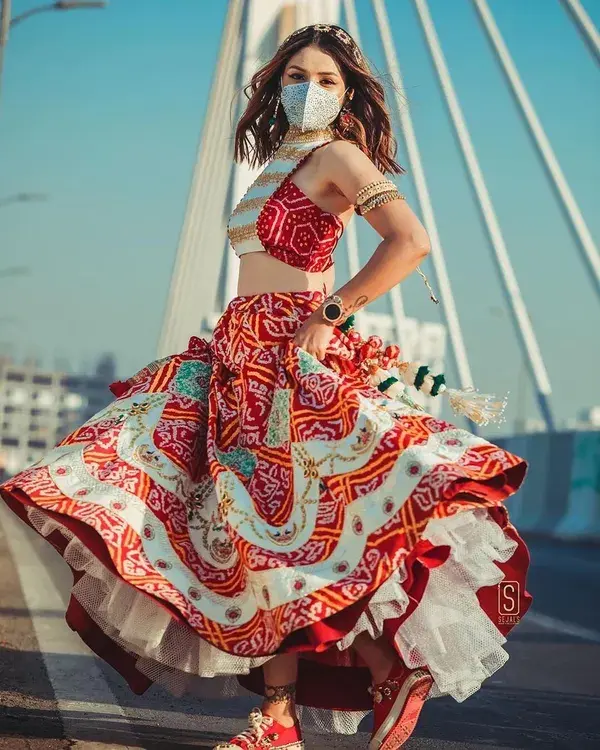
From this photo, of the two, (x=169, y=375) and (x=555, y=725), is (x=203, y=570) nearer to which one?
(x=169, y=375)

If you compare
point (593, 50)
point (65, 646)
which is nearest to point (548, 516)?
point (593, 50)

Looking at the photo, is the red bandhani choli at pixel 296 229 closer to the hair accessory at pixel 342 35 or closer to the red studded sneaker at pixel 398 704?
the hair accessory at pixel 342 35

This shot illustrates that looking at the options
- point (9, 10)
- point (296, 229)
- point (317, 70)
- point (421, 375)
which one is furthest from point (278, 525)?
point (9, 10)

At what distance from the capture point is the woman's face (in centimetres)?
450

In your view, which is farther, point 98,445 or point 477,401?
point 477,401

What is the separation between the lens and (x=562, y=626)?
854 centimetres

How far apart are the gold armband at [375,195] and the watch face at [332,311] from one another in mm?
293

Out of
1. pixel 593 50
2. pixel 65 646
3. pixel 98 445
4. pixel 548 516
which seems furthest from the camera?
pixel 548 516

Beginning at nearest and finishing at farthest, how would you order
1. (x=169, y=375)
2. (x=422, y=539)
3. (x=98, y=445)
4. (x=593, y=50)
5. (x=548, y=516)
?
1. (x=422, y=539)
2. (x=98, y=445)
3. (x=169, y=375)
4. (x=593, y=50)
5. (x=548, y=516)

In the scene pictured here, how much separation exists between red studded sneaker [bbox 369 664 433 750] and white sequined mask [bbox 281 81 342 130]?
5.41 feet

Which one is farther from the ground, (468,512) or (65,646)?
(468,512)

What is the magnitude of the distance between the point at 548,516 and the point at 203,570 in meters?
19.6

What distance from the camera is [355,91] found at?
4.59 meters

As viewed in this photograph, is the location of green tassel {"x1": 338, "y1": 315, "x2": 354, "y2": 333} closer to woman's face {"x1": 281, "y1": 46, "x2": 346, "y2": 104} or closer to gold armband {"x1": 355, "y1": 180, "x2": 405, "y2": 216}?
gold armband {"x1": 355, "y1": 180, "x2": 405, "y2": 216}
